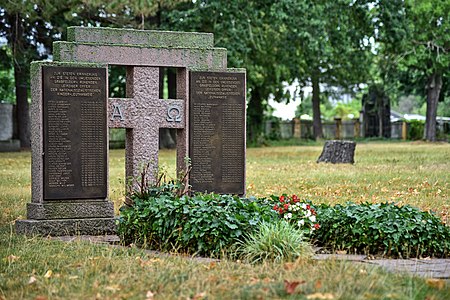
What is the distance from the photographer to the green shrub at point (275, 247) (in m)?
7.90

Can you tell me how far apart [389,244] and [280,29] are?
27.3 m

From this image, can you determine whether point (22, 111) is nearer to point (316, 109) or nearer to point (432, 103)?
point (316, 109)

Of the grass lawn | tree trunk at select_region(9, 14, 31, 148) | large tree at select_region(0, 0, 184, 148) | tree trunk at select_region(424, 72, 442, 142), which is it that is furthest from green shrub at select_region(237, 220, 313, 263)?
tree trunk at select_region(424, 72, 442, 142)

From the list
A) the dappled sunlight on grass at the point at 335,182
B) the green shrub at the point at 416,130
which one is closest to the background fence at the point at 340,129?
the green shrub at the point at 416,130

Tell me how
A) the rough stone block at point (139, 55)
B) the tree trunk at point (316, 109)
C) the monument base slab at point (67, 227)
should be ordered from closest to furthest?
1. the monument base slab at point (67, 227)
2. the rough stone block at point (139, 55)
3. the tree trunk at point (316, 109)

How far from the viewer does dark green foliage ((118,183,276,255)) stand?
8609mm

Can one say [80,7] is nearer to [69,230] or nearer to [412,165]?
[412,165]

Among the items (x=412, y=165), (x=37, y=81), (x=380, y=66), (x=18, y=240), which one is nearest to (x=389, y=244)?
(x=18, y=240)

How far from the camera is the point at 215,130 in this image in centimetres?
1170

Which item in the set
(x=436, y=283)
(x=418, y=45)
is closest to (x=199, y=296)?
(x=436, y=283)

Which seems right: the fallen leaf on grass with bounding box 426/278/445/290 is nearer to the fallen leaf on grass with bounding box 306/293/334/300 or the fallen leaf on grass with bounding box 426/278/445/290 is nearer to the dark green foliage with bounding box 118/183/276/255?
the fallen leaf on grass with bounding box 306/293/334/300

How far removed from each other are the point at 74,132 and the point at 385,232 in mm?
4260

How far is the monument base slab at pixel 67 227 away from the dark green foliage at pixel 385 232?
9.75ft

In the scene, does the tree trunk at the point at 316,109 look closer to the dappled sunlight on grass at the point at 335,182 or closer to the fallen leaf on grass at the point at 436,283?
the dappled sunlight on grass at the point at 335,182
